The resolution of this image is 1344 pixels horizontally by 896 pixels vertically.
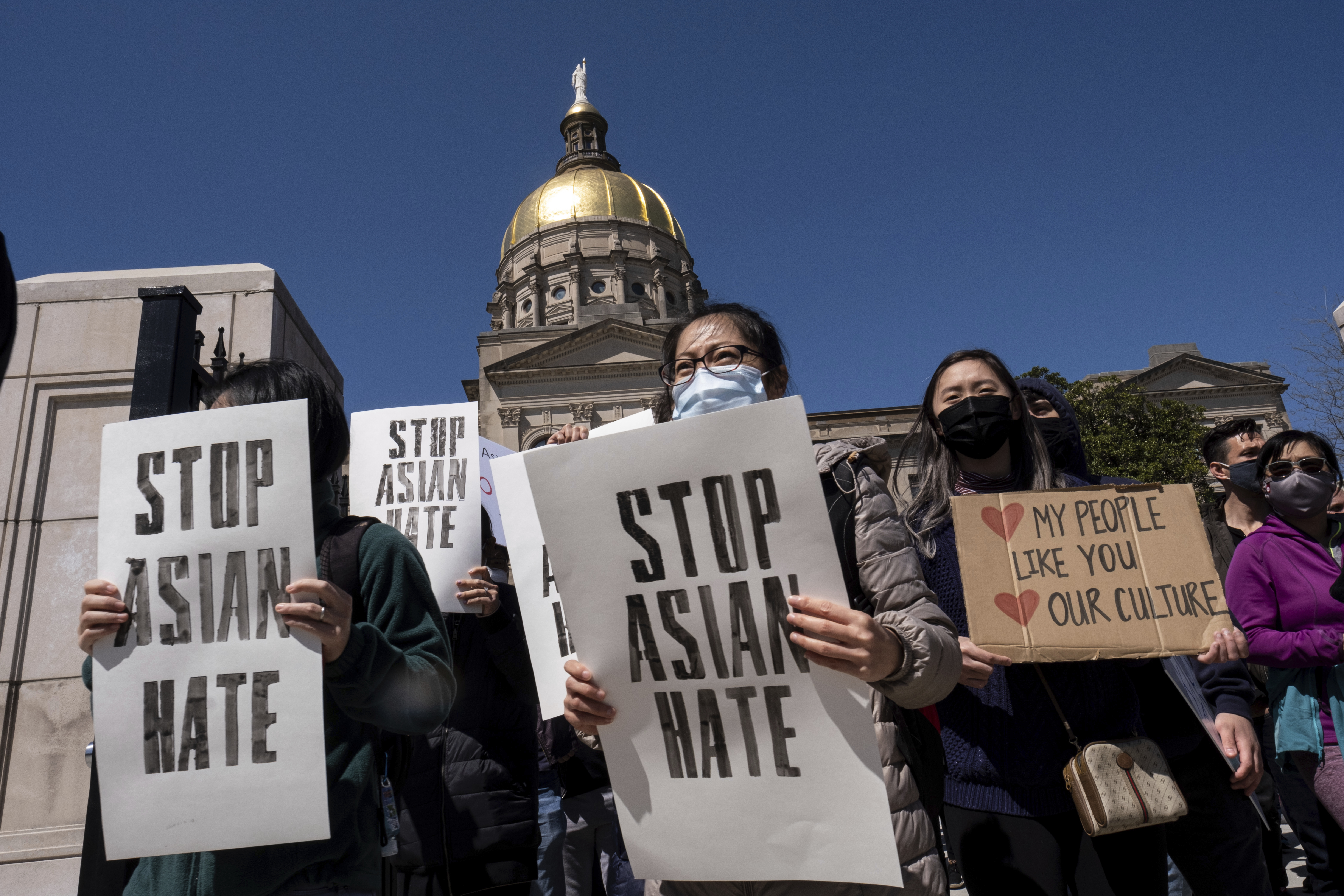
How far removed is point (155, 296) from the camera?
9.17ft

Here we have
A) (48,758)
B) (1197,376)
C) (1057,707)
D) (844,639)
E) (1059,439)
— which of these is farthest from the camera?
(1197,376)

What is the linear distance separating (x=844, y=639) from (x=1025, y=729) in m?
1.03

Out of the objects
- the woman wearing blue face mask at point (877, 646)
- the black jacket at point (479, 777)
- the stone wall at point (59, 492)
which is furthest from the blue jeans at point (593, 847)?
the woman wearing blue face mask at point (877, 646)

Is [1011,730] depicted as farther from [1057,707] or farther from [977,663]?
[977,663]

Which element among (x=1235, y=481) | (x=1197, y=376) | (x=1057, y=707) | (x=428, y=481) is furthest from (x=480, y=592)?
(x=1197, y=376)

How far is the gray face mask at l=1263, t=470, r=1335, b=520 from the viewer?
338 cm

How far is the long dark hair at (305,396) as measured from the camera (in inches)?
79.7

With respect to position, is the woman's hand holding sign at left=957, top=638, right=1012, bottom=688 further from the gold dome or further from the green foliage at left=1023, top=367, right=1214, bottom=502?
the gold dome

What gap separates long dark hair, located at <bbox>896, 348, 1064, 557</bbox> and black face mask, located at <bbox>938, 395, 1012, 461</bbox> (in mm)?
59

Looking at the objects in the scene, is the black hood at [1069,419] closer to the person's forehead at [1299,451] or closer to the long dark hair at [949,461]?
the long dark hair at [949,461]

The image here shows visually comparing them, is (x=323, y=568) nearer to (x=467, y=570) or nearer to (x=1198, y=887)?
(x=467, y=570)

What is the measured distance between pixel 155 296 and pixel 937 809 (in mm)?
2894

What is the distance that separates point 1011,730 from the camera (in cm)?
221

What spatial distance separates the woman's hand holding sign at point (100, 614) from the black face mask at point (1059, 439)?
113 inches
